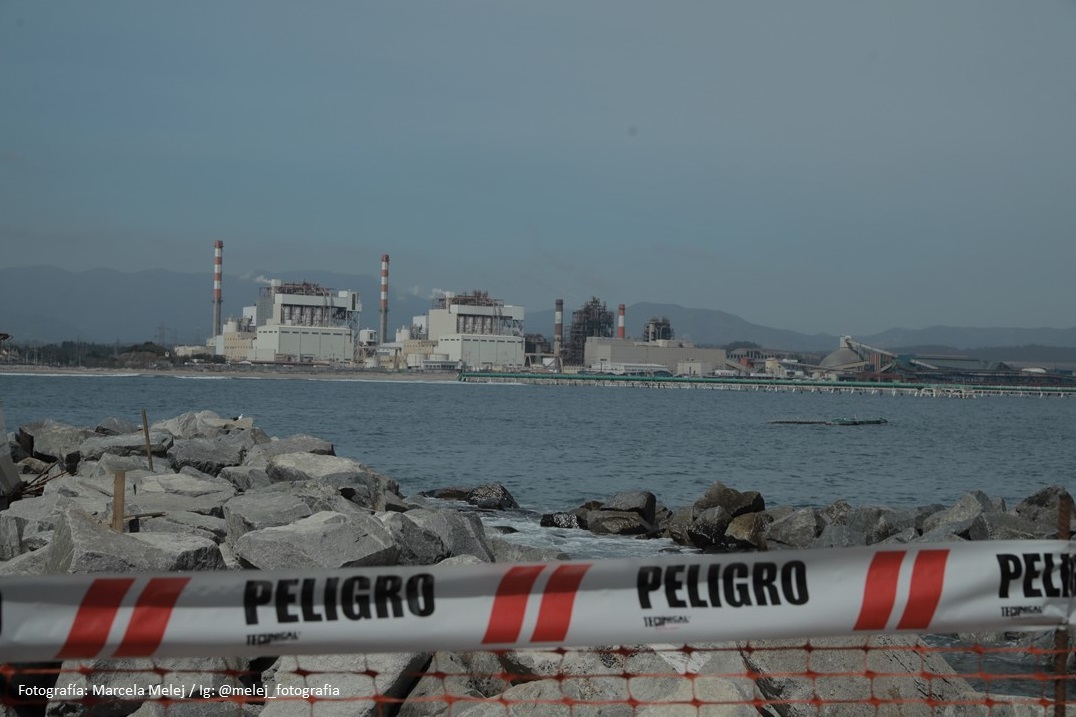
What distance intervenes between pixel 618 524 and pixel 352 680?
33.9 feet

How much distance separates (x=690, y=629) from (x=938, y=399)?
109 meters

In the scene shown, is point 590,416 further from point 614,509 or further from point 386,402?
point 614,509

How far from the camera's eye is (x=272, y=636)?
276 centimetres

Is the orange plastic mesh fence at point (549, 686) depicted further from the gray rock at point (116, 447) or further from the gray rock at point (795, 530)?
the gray rock at point (116, 447)

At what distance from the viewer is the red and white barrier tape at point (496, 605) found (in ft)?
8.97

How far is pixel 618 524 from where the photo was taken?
1501 cm

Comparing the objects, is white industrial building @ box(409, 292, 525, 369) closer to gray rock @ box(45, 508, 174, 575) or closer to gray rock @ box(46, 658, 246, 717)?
gray rock @ box(45, 508, 174, 575)

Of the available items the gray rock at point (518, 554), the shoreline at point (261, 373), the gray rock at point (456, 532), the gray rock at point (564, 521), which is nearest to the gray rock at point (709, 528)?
the gray rock at point (564, 521)

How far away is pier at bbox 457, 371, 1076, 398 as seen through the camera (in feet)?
365

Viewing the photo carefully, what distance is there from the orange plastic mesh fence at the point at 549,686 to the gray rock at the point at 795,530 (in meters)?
8.18

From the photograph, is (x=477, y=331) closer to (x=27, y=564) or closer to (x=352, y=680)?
(x=27, y=564)

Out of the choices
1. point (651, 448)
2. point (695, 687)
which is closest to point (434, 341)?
point (651, 448)

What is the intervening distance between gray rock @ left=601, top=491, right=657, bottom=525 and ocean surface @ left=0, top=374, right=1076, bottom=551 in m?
1.54

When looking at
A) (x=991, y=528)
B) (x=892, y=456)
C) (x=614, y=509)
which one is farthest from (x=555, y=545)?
(x=892, y=456)
